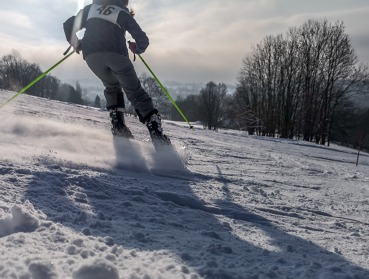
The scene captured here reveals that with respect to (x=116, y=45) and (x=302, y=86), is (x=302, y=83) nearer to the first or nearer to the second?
(x=302, y=86)

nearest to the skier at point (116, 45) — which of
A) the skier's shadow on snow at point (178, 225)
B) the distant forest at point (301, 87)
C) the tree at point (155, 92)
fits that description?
the skier's shadow on snow at point (178, 225)

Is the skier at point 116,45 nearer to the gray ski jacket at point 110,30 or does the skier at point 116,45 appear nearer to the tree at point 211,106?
the gray ski jacket at point 110,30

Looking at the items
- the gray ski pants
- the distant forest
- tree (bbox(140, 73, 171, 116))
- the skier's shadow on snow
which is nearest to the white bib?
the gray ski pants

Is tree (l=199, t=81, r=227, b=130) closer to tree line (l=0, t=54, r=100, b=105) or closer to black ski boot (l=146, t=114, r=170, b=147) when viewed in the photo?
tree line (l=0, t=54, r=100, b=105)

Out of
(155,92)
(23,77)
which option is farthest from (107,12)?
(23,77)

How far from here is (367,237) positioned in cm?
201

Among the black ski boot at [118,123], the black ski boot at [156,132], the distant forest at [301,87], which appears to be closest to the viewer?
the black ski boot at [156,132]

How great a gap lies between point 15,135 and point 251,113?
118ft

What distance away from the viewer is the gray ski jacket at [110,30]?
415 cm

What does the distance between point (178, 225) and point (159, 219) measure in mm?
109

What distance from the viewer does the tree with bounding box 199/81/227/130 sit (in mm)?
64125

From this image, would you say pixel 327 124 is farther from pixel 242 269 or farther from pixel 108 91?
pixel 242 269

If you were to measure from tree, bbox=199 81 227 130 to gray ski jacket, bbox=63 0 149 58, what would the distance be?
58288mm

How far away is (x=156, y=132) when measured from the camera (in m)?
4.14
